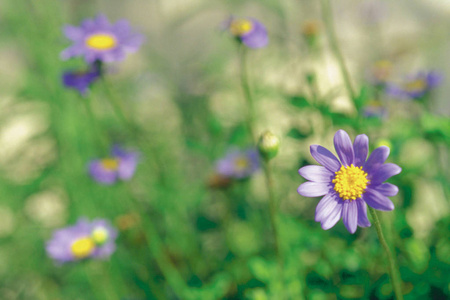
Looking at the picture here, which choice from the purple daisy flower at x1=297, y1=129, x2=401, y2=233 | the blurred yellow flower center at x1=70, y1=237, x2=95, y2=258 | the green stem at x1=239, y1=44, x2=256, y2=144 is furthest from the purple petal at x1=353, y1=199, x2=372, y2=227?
the blurred yellow flower center at x1=70, y1=237, x2=95, y2=258

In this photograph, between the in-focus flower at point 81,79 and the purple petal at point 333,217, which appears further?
the in-focus flower at point 81,79

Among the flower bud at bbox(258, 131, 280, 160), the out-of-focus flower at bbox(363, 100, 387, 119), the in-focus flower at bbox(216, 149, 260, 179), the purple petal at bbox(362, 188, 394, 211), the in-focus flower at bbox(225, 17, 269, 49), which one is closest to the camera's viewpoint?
the purple petal at bbox(362, 188, 394, 211)

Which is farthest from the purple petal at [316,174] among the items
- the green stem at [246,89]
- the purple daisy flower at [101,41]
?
the purple daisy flower at [101,41]

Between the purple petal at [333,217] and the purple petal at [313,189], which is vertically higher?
the purple petal at [313,189]

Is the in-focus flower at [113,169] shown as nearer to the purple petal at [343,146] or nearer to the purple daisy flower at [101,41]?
the purple daisy flower at [101,41]

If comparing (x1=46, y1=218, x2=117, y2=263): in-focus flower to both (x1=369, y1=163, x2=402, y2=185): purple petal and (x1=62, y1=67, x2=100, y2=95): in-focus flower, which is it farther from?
(x1=369, y1=163, x2=402, y2=185): purple petal

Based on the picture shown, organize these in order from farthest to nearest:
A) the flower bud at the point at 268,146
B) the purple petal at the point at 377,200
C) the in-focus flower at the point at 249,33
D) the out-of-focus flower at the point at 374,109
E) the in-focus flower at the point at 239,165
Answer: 1. the in-focus flower at the point at 239,165
2. the out-of-focus flower at the point at 374,109
3. the in-focus flower at the point at 249,33
4. the flower bud at the point at 268,146
5. the purple petal at the point at 377,200
